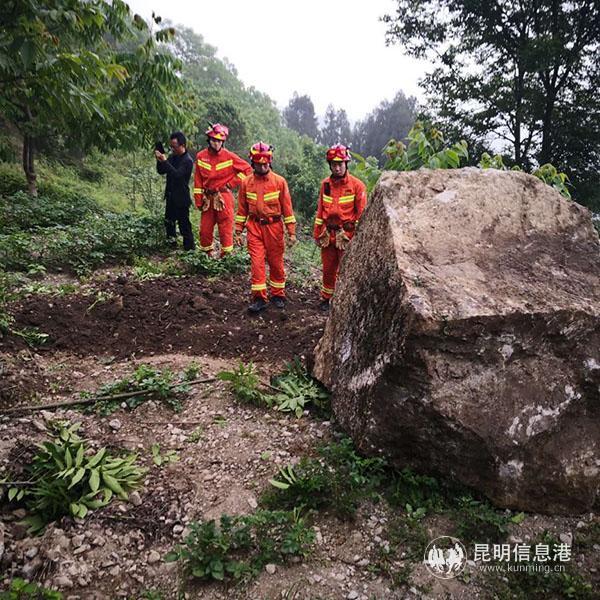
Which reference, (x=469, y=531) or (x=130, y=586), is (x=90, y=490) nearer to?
(x=130, y=586)

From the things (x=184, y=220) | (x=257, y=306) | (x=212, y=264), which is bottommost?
(x=257, y=306)

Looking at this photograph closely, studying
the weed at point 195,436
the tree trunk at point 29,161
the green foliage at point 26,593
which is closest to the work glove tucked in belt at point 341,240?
the weed at point 195,436

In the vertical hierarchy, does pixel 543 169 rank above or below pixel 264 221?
above

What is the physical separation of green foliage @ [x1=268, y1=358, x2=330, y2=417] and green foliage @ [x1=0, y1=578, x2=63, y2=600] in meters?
1.87

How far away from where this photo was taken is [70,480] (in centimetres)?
278

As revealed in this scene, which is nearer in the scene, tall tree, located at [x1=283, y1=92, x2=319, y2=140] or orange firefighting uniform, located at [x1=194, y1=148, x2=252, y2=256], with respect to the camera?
orange firefighting uniform, located at [x1=194, y1=148, x2=252, y2=256]

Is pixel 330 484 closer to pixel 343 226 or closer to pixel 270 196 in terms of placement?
pixel 343 226

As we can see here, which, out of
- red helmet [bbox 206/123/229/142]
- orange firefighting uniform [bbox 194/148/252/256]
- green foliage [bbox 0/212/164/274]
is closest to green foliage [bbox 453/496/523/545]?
orange firefighting uniform [bbox 194/148/252/256]

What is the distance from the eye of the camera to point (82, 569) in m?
2.32

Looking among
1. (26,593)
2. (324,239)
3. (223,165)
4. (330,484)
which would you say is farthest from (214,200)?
(26,593)

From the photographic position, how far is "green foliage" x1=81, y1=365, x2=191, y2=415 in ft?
11.8

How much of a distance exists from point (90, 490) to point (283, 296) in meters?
3.46

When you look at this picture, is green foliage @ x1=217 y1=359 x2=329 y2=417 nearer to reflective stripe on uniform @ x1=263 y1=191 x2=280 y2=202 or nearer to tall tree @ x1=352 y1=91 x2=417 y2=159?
reflective stripe on uniform @ x1=263 y1=191 x2=280 y2=202

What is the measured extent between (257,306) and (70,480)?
2.98 m
